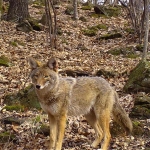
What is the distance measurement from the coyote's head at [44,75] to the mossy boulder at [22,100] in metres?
2.75

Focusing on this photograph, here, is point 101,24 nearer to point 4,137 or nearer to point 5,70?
point 5,70

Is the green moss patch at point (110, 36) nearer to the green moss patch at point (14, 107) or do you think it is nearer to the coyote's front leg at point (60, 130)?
the green moss patch at point (14, 107)

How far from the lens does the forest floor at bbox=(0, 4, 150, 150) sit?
290 inches

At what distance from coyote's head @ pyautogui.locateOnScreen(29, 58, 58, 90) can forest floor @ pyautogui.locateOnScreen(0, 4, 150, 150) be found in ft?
2.75

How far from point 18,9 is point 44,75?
15348 millimetres

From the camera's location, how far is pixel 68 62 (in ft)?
47.9

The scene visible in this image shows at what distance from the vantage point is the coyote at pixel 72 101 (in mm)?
6527

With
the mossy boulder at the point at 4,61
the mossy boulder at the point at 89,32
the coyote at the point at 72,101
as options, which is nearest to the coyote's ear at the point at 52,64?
the coyote at the point at 72,101

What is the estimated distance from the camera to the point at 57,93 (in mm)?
6672

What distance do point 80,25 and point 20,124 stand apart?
16697mm

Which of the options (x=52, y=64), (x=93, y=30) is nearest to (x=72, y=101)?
(x=52, y=64)

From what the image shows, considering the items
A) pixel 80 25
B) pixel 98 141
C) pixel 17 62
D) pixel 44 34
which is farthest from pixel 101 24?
pixel 98 141

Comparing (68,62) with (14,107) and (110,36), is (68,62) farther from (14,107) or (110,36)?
(110,36)

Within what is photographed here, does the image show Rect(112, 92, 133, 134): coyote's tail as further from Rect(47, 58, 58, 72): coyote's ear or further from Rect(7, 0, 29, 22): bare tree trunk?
Rect(7, 0, 29, 22): bare tree trunk
